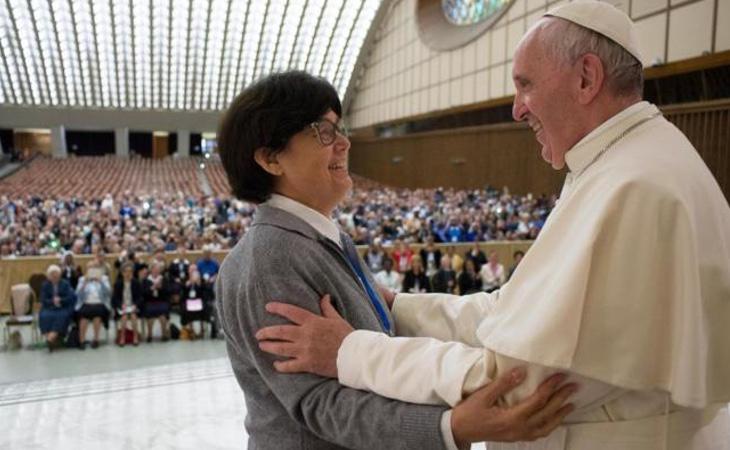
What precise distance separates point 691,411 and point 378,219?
579 inches

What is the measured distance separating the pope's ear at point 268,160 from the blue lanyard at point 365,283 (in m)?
0.31

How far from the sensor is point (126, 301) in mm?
8531

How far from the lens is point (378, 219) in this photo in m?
16.0

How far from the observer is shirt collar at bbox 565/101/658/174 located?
128cm

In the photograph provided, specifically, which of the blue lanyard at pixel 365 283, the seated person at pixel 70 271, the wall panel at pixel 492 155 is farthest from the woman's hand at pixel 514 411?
the wall panel at pixel 492 155

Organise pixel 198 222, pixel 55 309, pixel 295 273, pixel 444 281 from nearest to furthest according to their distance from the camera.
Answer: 1. pixel 295 273
2. pixel 55 309
3. pixel 444 281
4. pixel 198 222

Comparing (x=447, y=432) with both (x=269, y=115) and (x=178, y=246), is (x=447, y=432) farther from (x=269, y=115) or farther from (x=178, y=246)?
(x=178, y=246)

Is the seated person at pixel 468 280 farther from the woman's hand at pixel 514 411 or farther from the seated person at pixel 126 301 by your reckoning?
the woman's hand at pixel 514 411

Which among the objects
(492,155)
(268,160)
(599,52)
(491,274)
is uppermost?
(492,155)

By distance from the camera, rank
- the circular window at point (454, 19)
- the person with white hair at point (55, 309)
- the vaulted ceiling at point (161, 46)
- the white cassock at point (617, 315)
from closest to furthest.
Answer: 1. the white cassock at point (617, 315)
2. the person with white hair at point (55, 309)
3. the circular window at point (454, 19)
4. the vaulted ceiling at point (161, 46)

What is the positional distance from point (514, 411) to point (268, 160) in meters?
0.83

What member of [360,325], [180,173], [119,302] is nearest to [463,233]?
[119,302]

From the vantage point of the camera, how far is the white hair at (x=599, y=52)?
4.16 feet

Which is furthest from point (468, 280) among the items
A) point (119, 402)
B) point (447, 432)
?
point (447, 432)
